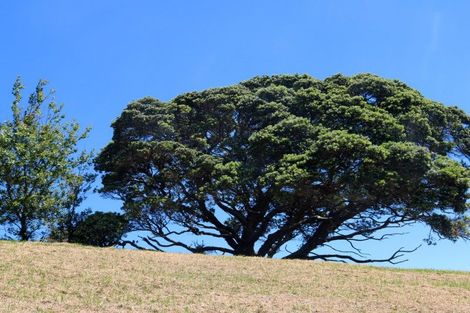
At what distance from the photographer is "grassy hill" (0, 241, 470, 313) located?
39.6 feet

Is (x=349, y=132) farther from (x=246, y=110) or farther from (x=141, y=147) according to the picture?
(x=141, y=147)

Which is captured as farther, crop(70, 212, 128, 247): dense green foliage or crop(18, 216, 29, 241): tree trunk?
crop(18, 216, 29, 241): tree trunk

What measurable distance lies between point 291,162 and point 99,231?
24.0ft

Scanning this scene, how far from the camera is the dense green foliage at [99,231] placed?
72.6 feet

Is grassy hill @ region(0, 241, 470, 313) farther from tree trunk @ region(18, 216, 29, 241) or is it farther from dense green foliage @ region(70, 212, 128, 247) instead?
tree trunk @ region(18, 216, 29, 241)

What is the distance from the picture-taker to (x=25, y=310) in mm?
10891

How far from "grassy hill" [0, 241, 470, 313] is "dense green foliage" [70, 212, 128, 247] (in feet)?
12.2

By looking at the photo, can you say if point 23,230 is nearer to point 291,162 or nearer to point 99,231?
point 99,231

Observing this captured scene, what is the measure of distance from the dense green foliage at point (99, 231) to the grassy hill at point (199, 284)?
12.2 ft

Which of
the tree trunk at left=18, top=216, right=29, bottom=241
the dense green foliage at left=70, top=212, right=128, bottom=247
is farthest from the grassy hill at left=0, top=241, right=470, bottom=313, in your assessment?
the tree trunk at left=18, top=216, right=29, bottom=241

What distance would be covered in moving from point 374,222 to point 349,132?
Answer: 14.7ft

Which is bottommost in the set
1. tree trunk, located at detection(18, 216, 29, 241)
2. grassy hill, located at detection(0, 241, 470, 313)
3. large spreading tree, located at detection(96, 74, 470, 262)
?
grassy hill, located at detection(0, 241, 470, 313)

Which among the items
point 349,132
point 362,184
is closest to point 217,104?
point 349,132

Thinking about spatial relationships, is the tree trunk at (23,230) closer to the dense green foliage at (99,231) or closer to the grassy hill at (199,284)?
the dense green foliage at (99,231)
